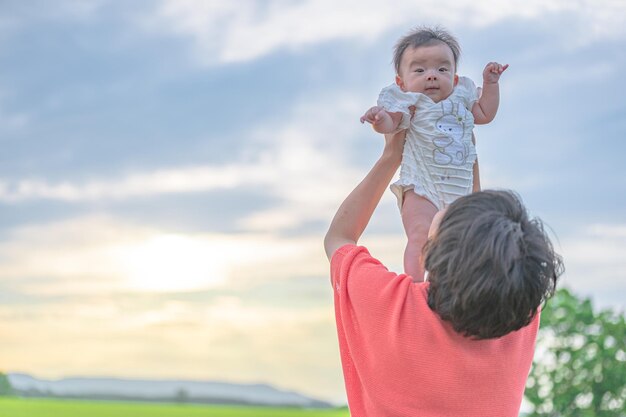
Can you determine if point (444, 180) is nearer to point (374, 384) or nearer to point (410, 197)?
point (410, 197)

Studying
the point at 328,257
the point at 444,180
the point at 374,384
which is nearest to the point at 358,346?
the point at 374,384

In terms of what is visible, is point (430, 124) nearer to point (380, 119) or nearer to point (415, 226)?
point (380, 119)

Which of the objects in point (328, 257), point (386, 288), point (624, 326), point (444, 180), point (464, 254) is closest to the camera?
point (464, 254)

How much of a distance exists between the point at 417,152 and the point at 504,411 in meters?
0.86

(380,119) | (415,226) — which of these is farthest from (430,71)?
(415,226)

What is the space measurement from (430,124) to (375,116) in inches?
8.6

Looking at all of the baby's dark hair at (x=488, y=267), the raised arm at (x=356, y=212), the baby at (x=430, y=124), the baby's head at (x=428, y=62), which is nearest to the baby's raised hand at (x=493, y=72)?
the baby at (x=430, y=124)

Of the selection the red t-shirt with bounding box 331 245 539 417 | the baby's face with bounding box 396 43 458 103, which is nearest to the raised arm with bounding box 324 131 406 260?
the red t-shirt with bounding box 331 245 539 417

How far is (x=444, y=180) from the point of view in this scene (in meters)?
2.72

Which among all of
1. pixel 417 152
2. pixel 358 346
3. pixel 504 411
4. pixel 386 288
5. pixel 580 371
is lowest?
pixel 580 371

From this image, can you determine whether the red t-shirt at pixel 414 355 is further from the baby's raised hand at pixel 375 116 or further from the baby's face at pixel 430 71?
the baby's face at pixel 430 71

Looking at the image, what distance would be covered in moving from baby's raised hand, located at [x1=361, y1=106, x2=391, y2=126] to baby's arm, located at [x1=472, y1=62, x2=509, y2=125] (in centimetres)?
41

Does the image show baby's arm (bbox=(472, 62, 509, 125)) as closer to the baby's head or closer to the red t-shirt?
the baby's head

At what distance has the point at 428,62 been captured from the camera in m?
2.90
